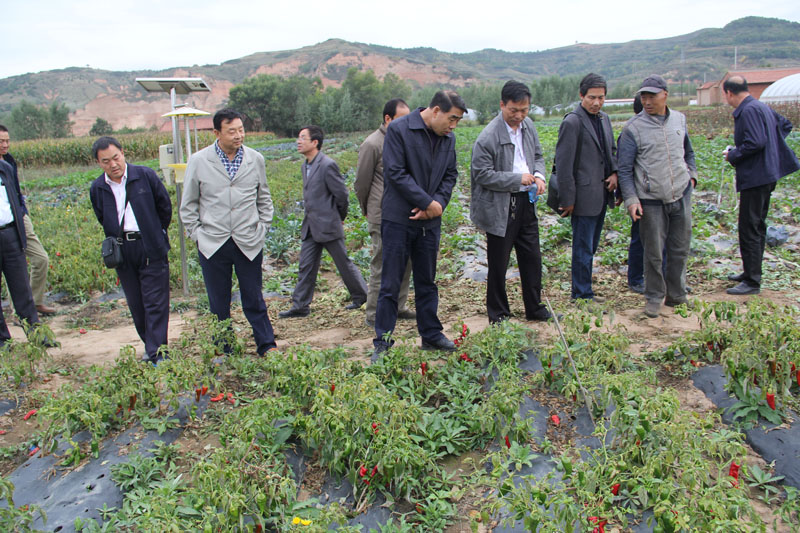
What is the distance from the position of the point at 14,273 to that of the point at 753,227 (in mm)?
6901

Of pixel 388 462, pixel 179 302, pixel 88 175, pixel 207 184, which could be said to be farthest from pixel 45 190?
pixel 388 462

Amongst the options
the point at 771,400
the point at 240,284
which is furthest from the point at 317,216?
the point at 771,400

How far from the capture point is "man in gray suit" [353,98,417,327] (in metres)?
5.18

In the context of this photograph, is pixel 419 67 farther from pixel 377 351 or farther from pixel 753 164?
pixel 377 351

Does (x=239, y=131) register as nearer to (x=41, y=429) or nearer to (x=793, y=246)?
(x=41, y=429)

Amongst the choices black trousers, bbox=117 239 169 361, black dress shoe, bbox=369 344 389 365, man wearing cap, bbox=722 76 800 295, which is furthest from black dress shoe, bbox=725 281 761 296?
black trousers, bbox=117 239 169 361

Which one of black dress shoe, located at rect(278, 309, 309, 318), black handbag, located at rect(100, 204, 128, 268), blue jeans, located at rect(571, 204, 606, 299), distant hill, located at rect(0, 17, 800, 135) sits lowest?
black dress shoe, located at rect(278, 309, 309, 318)

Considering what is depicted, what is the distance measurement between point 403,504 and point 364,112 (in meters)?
51.3

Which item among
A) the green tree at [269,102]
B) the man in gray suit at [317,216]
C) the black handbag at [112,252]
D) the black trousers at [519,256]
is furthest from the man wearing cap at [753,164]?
the green tree at [269,102]

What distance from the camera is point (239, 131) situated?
4.27 m

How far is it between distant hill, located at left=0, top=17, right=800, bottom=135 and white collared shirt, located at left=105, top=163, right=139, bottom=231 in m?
93.8

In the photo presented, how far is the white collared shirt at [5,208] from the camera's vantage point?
5.07 m

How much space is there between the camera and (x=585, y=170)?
16.4 feet

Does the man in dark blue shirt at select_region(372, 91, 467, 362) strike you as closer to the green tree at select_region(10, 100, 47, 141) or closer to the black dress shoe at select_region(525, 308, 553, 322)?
the black dress shoe at select_region(525, 308, 553, 322)
